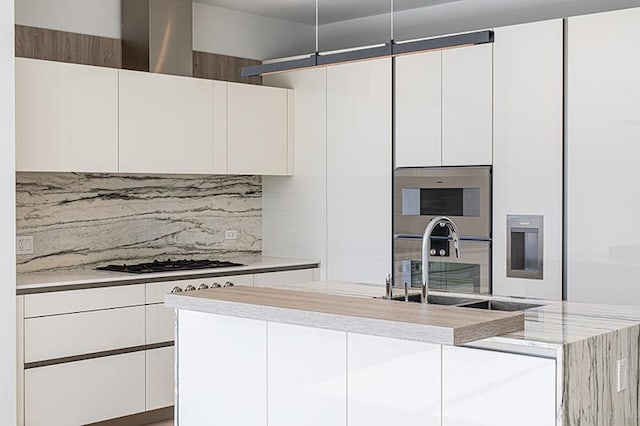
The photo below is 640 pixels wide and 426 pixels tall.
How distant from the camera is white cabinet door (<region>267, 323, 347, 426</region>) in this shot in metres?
3.20

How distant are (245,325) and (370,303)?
0.64 metres

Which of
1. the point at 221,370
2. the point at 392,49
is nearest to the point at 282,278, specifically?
the point at 221,370

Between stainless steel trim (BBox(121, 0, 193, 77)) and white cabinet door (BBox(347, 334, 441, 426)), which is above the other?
stainless steel trim (BBox(121, 0, 193, 77))

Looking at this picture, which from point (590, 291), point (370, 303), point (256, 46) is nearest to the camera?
point (370, 303)

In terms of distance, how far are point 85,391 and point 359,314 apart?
2394mm

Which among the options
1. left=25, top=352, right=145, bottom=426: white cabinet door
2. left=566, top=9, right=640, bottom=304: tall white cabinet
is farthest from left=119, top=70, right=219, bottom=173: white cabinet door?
left=566, top=9, right=640, bottom=304: tall white cabinet

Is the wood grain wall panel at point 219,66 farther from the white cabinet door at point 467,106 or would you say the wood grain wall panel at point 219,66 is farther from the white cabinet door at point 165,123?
the white cabinet door at point 467,106

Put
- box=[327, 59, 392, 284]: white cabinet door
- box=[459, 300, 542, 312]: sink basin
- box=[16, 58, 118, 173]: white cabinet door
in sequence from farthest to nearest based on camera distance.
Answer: box=[327, 59, 392, 284]: white cabinet door, box=[16, 58, 118, 173]: white cabinet door, box=[459, 300, 542, 312]: sink basin

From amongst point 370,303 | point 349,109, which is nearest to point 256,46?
point 349,109

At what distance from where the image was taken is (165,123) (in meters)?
5.25

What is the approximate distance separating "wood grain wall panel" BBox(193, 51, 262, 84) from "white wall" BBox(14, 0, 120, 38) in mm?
651

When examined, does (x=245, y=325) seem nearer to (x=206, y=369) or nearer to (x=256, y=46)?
(x=206, y=369)

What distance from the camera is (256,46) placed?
20.5 feet

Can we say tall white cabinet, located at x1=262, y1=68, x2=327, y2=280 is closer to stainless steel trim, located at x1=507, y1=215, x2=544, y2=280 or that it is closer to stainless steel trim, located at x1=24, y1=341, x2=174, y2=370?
stainless steel trim, located at x1=24, y1=341, x2=174, y2=370
